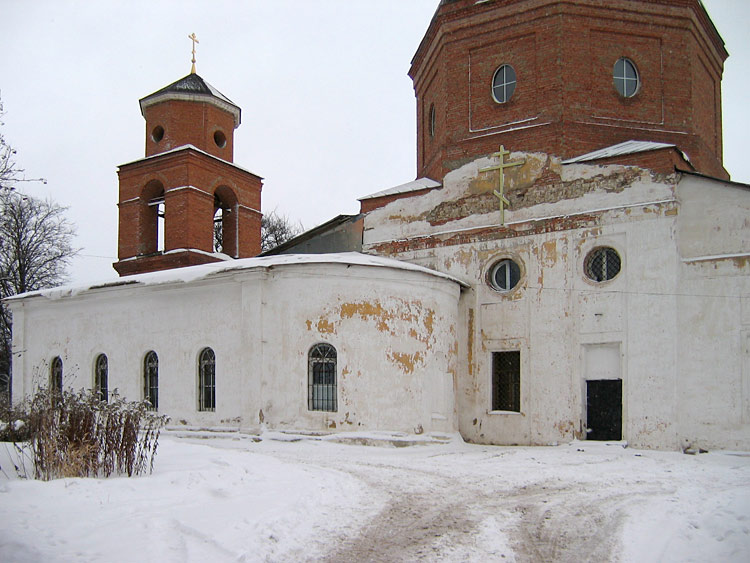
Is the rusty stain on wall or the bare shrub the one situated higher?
the rusty stain on wall

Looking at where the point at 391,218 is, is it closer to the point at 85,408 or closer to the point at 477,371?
the point at 477,371

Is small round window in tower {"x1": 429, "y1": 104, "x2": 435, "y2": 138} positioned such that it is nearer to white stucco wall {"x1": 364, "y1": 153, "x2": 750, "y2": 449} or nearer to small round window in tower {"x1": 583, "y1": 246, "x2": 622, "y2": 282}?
white stucco wall {"x1": 364, "y1": 153, "x2": 750, "y2": 449}

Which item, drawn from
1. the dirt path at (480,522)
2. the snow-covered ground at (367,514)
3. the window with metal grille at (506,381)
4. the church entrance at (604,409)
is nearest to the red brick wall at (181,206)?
the window with metal grille at (506,381)

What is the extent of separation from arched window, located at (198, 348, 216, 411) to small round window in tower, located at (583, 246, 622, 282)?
8.50m

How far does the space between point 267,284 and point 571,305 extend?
657 centimetres

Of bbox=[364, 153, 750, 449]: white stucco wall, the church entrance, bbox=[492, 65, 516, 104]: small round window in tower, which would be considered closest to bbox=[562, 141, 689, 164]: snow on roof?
bbox=[364, 153, 750, 449]: white stucco wall

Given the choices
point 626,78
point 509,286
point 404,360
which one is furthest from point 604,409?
point 626,78

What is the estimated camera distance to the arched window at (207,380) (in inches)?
642

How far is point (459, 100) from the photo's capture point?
18.1 meters

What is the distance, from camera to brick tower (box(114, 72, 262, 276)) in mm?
21797

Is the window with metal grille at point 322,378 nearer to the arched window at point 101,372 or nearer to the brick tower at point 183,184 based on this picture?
the arched window at point 101,372

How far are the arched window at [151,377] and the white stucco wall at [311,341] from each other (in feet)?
1.86

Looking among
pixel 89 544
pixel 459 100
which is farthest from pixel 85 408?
pixel 459 100

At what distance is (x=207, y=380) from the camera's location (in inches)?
649
